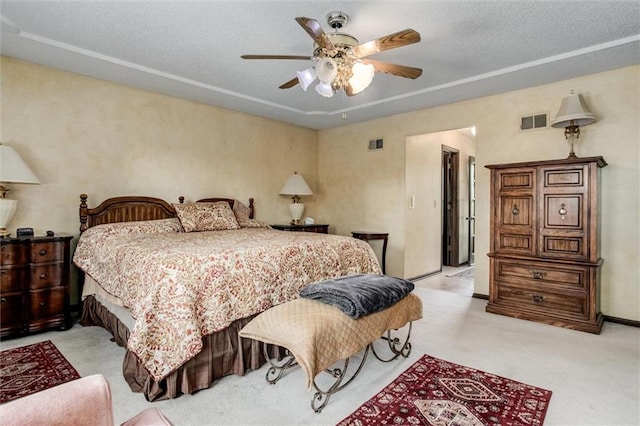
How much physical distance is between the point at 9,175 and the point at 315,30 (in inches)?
113

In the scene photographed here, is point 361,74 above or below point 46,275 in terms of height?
above

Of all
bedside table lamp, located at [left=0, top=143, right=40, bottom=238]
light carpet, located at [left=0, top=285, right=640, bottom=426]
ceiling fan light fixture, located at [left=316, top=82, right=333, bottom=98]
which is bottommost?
light carpet, located at [left=0, top=285, right=640, bottom=426]

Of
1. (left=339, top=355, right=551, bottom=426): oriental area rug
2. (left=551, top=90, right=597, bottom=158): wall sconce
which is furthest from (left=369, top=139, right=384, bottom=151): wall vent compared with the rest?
(left=339, top=355, right=551, bottom=426): oriental area rug

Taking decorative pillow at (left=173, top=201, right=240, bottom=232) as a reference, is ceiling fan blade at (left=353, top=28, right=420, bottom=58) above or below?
above

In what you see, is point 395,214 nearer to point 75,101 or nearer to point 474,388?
point 474,388

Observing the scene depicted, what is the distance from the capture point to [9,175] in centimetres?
294

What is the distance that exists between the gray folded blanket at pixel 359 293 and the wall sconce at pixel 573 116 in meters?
2.51

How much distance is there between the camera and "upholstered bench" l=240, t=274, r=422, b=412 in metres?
1.82

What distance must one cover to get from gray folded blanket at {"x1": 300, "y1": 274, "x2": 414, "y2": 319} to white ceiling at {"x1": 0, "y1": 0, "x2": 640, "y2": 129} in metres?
1.94

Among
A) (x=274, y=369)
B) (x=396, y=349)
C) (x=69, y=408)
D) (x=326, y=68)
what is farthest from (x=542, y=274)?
(x=69, y=408)

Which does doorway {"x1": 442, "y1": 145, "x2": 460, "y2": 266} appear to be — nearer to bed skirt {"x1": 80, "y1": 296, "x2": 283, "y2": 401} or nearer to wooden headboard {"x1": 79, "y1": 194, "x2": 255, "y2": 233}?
wooden headboard {"x1": 79, "y1": 194, "x2": 255, "y2": 233}

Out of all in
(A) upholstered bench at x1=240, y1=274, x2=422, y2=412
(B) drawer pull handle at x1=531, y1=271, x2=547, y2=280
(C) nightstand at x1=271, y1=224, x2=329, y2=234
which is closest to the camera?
(A) upholstered bench at x1=240, y1=274, x2=422, y2=412

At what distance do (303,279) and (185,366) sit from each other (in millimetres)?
1020

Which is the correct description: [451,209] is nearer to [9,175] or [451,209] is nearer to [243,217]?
[243,217]
